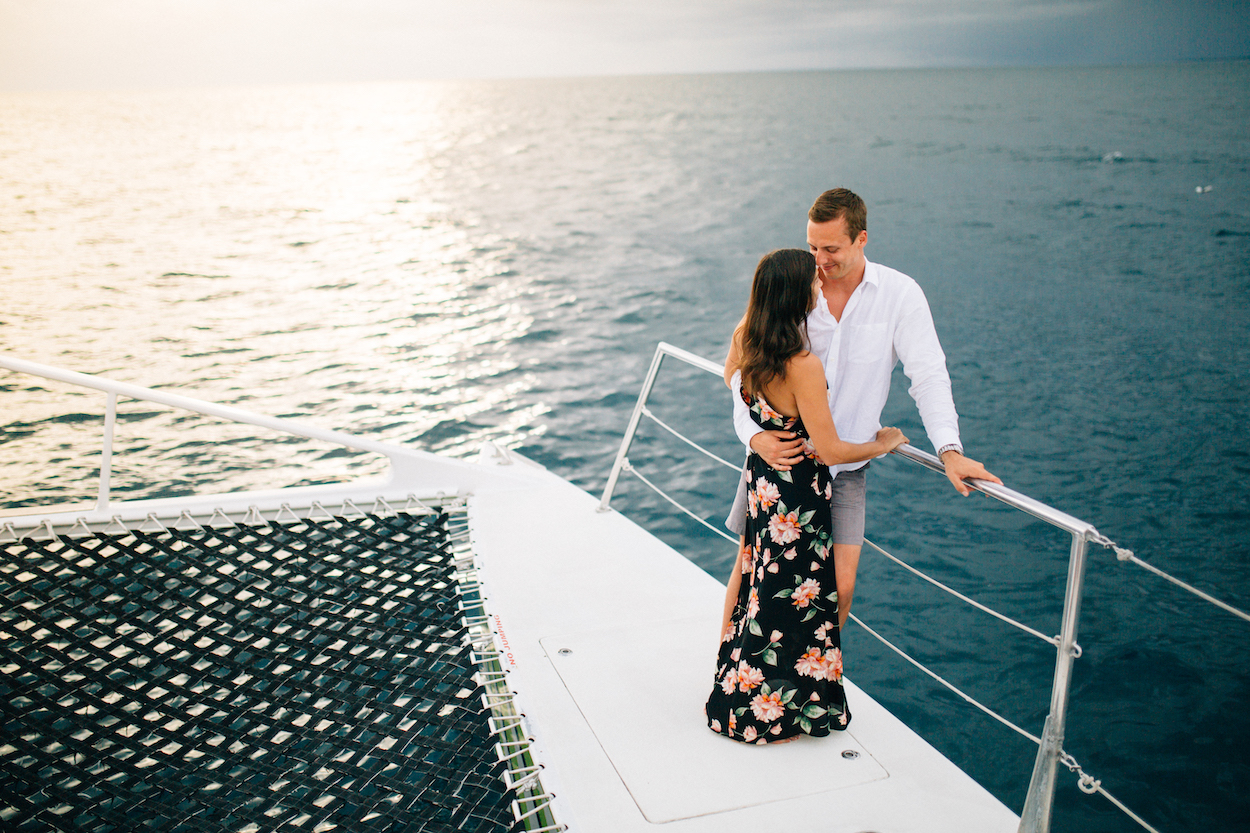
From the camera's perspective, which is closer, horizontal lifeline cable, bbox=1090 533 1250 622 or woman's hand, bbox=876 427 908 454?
horizontal lifeline cable, bbox=1090 533 1250 622

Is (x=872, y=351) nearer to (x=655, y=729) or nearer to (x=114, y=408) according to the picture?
(x=655, y=729)

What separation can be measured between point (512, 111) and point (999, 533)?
270 ft

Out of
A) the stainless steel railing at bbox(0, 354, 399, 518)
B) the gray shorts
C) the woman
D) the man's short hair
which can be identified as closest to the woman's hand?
the woman

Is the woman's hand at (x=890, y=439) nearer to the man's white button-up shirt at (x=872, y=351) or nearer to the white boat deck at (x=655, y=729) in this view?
the man's white button-up shirt at (x=872, y=351)

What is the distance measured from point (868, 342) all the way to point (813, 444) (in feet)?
1.18

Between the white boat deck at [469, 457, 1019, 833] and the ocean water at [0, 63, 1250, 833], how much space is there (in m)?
2.30

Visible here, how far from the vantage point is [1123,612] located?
569 cm

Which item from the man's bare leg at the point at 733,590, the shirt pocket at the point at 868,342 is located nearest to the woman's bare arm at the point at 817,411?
the shirt pocket at the point at 868,342

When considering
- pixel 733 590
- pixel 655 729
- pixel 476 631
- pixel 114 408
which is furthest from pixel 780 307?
pixel 114 408

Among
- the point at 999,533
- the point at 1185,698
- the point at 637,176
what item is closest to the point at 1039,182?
the point at 637,176

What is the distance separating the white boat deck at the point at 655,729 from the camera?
213cm

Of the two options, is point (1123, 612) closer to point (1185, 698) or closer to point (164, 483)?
point (1185, 698)

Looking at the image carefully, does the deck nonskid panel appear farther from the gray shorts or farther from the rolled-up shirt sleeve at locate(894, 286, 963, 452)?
the rolled-up shirt sleeve at locate(894, 286, 963, 452)

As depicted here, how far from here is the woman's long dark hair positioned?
2.06m
